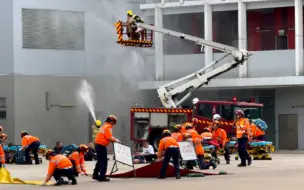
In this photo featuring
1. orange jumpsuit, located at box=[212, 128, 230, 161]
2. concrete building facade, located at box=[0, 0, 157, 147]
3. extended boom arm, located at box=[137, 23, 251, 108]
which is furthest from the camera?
concrete building facade, located at box=[0, 0, 157, 147]

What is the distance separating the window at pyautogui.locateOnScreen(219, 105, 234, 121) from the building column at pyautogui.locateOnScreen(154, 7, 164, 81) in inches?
327

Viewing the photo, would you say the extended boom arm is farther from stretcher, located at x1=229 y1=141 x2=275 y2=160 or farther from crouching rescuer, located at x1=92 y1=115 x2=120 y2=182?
crouching rescuer, located at x1=92 y1=115 x2=120 y2=182

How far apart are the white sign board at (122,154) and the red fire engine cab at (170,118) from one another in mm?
16733

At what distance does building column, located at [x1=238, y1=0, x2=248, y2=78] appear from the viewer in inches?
1897

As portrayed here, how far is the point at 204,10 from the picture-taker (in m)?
49.3

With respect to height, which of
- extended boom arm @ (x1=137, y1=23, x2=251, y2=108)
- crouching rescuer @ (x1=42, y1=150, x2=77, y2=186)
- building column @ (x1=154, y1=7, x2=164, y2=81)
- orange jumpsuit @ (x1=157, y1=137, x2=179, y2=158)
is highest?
building column @ (x1=154, y1=7, x2=164, y2=81)

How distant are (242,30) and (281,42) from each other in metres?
3.07

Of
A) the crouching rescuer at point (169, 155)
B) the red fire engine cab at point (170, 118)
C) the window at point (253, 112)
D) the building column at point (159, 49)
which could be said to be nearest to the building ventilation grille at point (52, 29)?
the building column at point (159, 49)

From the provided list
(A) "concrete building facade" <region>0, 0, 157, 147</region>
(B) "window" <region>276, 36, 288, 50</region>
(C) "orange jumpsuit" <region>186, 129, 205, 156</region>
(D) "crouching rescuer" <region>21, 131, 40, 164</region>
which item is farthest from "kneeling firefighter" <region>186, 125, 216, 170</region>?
(B) "window" <region>276, 36, 288, 50</region>

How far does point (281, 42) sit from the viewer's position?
50.3 m

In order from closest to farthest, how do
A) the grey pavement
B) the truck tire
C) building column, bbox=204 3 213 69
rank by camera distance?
1. the grey pavement
2. the truck tire
3. building column, bbox=204 3 213 69

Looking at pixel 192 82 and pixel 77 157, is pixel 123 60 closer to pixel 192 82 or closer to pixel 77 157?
pixel 192 82

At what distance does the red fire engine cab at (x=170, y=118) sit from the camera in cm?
4219

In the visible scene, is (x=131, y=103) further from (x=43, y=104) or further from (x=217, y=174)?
(x=217, y=174)
